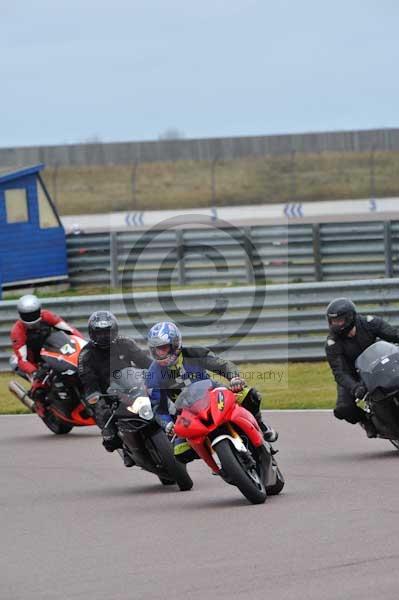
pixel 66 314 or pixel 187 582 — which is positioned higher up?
pixel 187 582

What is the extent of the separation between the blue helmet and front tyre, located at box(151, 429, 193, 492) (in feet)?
1.90

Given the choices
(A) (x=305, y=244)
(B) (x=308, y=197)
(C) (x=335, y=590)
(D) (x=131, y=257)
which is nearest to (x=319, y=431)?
(C) (x=335, y=590)

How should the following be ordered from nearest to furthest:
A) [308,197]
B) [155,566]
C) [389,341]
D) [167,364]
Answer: [155,566]
[167,364]
[389,341]
[308,197]

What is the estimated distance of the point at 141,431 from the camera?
1105cm

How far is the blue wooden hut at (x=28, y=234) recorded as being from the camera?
29.8m

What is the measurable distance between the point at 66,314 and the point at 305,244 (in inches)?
309

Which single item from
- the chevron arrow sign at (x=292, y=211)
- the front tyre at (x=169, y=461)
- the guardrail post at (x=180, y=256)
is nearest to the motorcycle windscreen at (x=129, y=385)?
the front tyre at (x=169, y=461)

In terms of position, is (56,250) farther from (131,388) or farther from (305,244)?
(131,388)

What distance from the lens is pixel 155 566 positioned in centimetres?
779

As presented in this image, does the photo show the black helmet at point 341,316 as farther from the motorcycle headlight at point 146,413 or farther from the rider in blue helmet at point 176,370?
the motorcycle headlight at point 146,413

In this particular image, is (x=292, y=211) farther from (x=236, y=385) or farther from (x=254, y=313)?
(x=236, y=385)

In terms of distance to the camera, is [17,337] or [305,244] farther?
[305,244]

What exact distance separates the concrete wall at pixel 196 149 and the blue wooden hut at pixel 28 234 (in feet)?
65.2

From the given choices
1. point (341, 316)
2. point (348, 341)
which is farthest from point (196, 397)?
point (348, 341)
